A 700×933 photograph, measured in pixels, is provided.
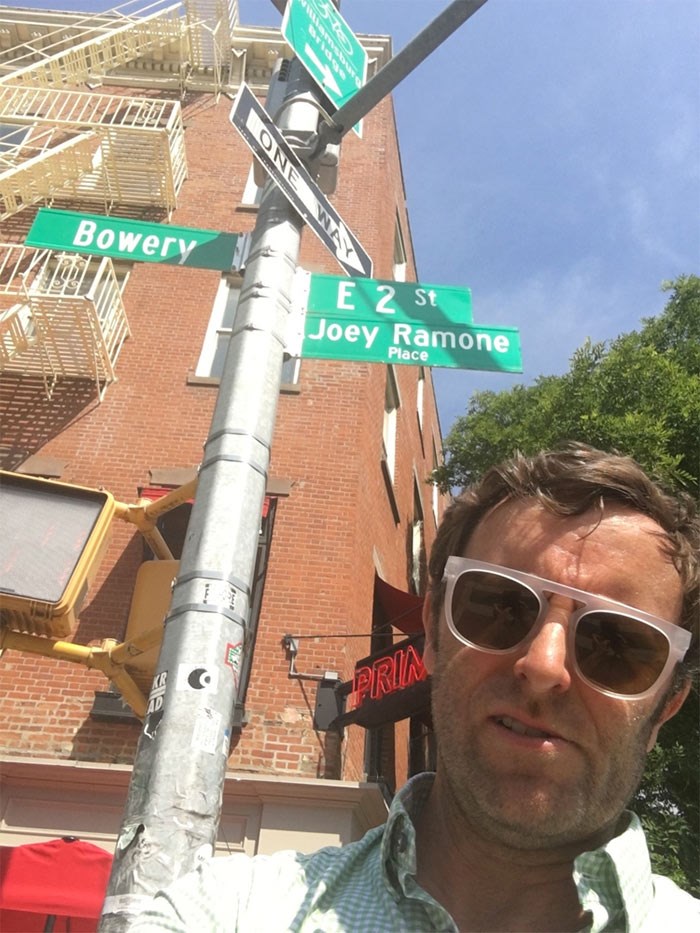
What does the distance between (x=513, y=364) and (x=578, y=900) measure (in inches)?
129

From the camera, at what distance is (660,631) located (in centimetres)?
171

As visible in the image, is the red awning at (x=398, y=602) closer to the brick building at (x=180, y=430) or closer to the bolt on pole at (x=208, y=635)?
the brick building at (x=180, y=430)

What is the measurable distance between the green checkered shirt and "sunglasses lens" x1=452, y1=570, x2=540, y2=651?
472 mm

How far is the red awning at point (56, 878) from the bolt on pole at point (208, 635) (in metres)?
4.96

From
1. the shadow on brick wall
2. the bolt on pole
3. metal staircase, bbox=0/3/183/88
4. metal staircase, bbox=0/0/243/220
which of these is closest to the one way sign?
the bolt on pole

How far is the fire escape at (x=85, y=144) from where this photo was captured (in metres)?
10.6

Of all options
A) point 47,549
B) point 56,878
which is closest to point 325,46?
point 47,549

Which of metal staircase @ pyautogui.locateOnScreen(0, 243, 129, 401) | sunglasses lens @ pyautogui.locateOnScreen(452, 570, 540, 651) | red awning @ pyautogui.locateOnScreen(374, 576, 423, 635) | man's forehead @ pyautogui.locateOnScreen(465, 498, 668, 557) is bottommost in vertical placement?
sunglasses lens @ pyautogui.locateOnScreen(452, 570, 540, 651)

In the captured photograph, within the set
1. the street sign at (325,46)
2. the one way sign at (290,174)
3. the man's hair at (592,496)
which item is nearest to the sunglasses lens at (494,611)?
the man's hair at (592,496)

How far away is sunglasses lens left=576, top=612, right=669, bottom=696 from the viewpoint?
1.62 meters

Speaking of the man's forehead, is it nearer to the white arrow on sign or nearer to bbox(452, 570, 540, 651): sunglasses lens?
bbox(452, 570, 540, 651): sunglasses lens

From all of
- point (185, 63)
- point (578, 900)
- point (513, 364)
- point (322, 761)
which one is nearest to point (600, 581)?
point (578, 900)

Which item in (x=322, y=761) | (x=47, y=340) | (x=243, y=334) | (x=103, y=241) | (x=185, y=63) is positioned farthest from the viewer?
(x=185, y=63)

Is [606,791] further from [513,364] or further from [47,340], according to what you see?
[47,340]
